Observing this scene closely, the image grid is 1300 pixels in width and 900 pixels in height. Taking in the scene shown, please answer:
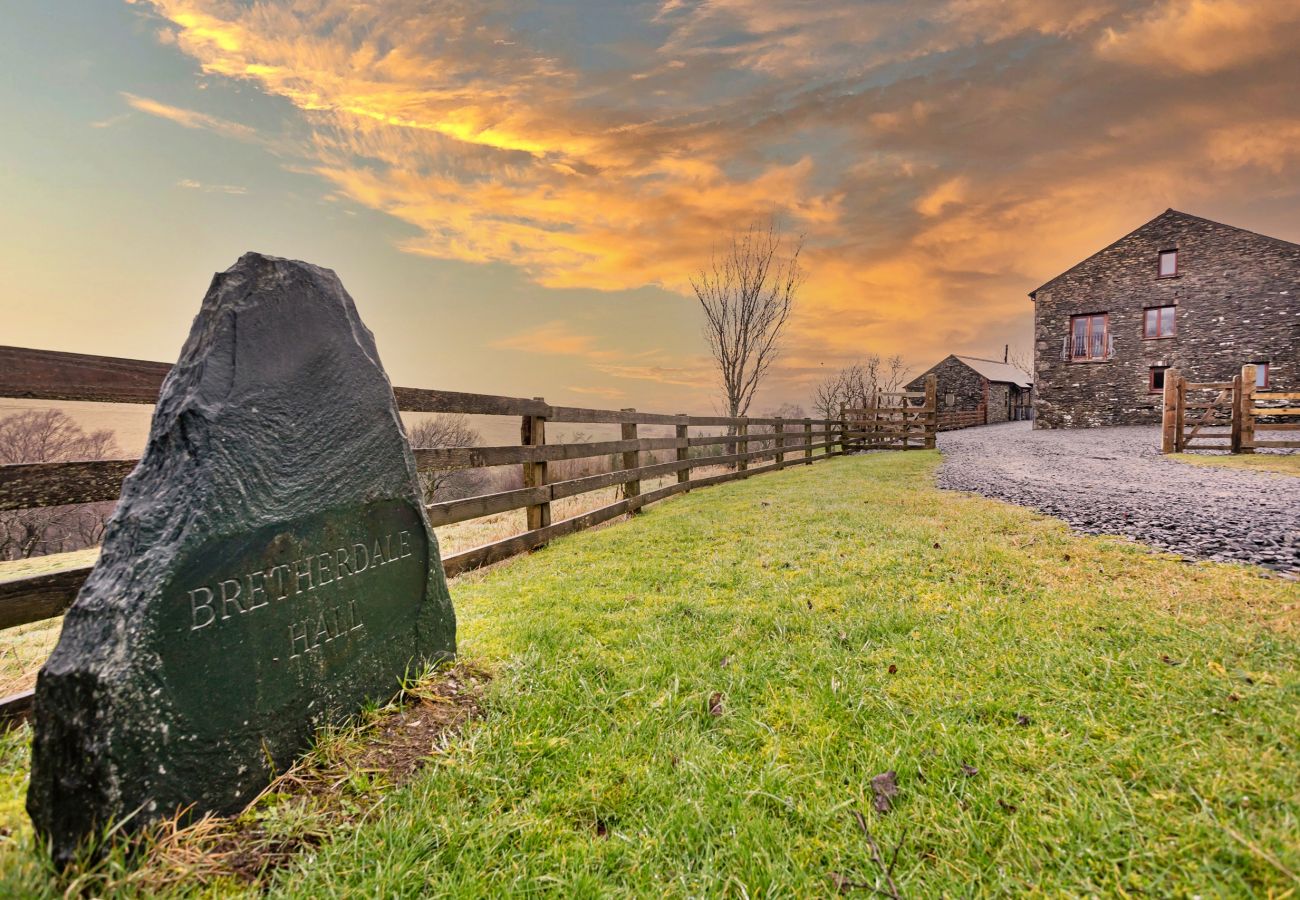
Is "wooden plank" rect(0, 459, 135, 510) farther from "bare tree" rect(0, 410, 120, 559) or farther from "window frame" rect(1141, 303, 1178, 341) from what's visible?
"window frame" rect(1141, 303, 1178, 341)

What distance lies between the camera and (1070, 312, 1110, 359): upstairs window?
88.7 feet

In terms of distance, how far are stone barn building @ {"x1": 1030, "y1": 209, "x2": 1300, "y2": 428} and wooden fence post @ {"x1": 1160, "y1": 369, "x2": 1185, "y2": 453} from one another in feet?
50.2

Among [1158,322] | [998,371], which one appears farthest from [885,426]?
[998,371]

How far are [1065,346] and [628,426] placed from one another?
97.1 feet

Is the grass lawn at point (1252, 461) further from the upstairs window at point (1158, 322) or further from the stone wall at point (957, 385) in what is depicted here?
the stone wall at point (957, 385)

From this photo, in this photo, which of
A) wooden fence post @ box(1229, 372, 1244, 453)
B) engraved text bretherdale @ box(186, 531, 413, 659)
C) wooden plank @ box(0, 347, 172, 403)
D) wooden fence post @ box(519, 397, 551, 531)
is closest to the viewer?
engraved text bretherdale @ box(186, 531, 413, 659)

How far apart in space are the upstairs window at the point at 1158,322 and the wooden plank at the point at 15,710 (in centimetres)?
3578

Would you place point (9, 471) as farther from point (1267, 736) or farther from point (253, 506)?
point (1267, 736)

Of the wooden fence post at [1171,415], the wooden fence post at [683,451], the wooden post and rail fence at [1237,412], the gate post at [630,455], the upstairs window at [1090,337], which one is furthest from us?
the upstairs window at [1090,337]

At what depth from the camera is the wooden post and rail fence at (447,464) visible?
97.3 inches

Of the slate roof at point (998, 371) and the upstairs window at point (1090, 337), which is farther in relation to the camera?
the slate roof at point (998, 371)

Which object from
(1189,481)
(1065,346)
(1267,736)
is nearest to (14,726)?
(1267,736)

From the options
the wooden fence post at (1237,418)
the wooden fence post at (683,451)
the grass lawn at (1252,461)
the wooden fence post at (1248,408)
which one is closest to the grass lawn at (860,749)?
the wooden fence post at (683,451)

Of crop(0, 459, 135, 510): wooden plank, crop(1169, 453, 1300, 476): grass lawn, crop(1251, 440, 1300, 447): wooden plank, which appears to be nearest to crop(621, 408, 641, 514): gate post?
crop(0, 459, 135, 510): wooden plank
